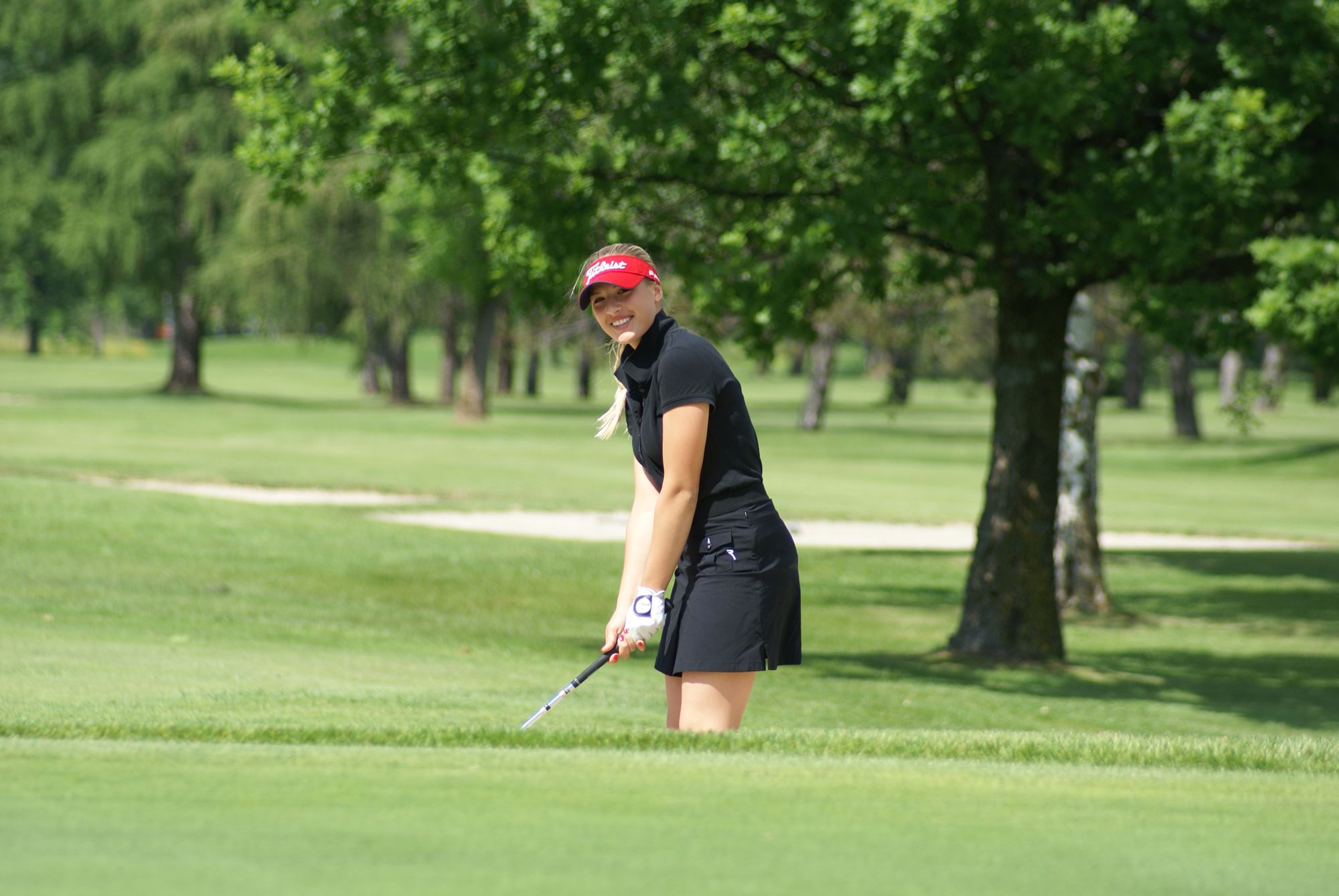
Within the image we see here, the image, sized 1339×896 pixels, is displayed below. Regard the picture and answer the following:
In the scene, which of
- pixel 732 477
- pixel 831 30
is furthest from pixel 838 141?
pixel 732 477

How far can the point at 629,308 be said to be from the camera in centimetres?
584

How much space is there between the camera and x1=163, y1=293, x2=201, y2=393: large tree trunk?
57.0 meters

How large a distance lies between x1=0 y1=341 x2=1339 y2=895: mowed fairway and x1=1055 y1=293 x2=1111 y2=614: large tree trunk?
22.9 inches

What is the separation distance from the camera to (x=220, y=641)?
12.9 m

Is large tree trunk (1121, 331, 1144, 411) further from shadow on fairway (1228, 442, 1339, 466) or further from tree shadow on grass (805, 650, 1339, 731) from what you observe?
tree shadow on grass (805, 650, 1339, 731)

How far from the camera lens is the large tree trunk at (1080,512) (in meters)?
18.6

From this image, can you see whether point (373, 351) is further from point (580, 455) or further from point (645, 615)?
point (645, 615)

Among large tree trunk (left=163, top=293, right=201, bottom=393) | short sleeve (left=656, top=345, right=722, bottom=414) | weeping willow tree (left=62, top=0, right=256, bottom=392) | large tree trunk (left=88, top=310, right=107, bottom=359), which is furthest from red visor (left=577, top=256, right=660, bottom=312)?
large tree trunk (left=88, top=310, right=107, bottom=359)

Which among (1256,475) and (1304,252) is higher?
(1304,252)

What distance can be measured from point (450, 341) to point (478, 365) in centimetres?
1076

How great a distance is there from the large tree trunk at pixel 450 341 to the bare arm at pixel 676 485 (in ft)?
143

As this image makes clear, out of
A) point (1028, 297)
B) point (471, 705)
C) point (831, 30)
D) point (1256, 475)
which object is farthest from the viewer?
point (1256, 475)

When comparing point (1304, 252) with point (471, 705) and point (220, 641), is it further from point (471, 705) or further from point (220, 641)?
point (220, 641)

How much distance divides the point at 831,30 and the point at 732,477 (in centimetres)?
683
